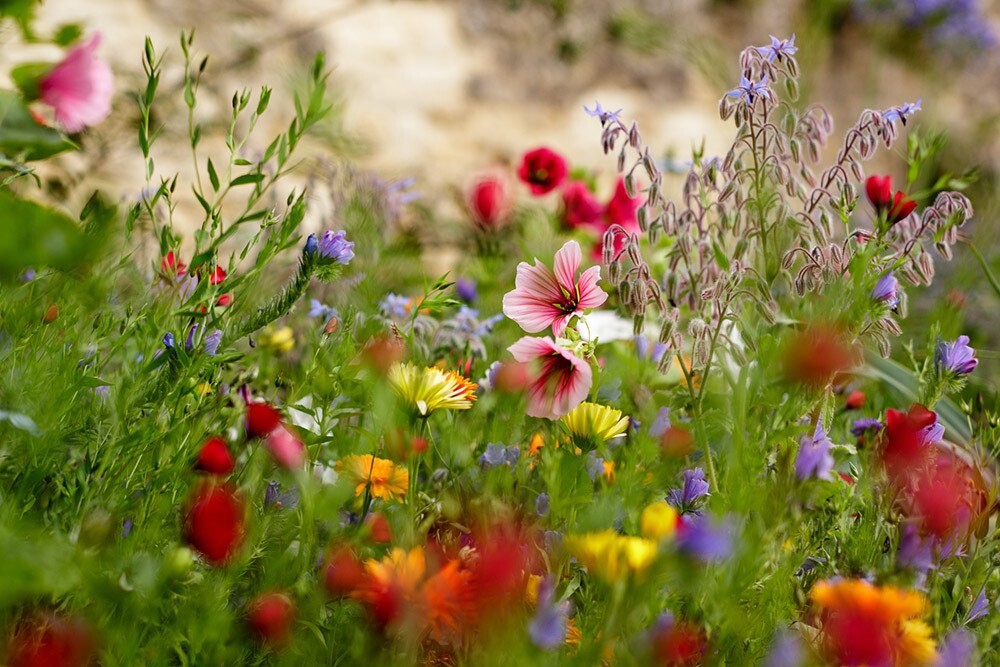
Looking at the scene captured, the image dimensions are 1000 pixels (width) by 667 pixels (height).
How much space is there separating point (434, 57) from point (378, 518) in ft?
7.77

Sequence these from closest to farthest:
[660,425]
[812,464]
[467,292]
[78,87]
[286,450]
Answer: [812,464] < [286,450] < [78,87] < [660,425] < [467,292]

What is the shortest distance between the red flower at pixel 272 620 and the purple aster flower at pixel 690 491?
0.39 m

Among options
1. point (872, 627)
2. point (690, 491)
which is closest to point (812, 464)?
point (872, 627)

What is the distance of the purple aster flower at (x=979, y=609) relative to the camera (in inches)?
31.8

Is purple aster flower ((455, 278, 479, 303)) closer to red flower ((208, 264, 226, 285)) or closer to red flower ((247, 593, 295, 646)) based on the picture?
red flower ((208, 264, 226, 285))

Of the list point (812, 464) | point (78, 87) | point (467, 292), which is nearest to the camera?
point (812, 464)

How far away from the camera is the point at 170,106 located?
233cm

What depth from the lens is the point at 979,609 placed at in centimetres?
82

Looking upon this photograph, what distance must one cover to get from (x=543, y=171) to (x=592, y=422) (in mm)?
1181

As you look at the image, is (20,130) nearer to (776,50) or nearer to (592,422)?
(592,422)

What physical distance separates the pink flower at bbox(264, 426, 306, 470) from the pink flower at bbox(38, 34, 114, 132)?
1.24ft

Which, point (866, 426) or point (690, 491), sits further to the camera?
point (866, 426)

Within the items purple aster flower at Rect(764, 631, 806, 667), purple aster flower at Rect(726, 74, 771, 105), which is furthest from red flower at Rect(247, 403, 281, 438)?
purple aster flower at Rect(726, 74, 771, 105)

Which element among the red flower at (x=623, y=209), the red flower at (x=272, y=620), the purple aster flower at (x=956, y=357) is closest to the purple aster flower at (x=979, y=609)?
the purple aster flower at (x=956, y=357)
